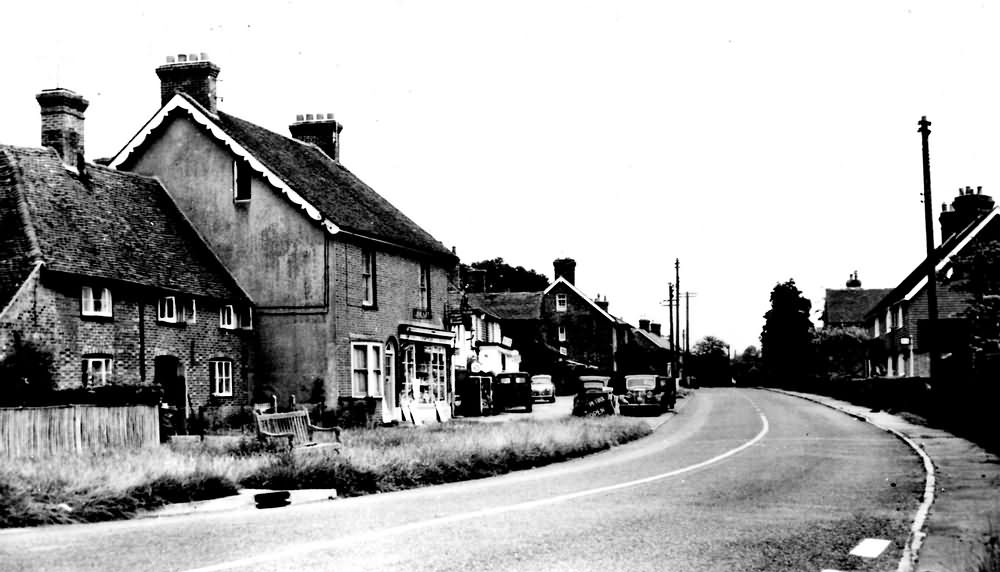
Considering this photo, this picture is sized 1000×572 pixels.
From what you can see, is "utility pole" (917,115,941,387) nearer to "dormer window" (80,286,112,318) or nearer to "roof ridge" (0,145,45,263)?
"dormer window" (80,286,112,318)

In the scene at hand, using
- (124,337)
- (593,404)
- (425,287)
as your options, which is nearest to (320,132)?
(425,287)

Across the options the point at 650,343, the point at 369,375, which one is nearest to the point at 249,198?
the point at 369,375

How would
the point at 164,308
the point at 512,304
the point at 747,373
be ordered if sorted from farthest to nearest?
1. the point at 747,373
2. the point at 512,304
3. the point at 164,308

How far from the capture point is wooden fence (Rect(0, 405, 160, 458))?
633 inches

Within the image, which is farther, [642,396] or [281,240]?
[642,396]

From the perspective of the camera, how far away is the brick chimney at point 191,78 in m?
33.1

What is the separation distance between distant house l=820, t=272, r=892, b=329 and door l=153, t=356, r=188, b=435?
71.6 meters

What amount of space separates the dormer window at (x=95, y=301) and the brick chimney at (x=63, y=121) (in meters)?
5.06

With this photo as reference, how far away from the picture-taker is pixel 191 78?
1310 inches

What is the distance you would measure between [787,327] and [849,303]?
13006 millimetres

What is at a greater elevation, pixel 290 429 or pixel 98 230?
pixel 98 230

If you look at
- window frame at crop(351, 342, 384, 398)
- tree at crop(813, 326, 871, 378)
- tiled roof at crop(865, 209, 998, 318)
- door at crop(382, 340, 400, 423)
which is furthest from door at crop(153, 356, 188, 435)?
tree at crop(813, 326, 871, 378)

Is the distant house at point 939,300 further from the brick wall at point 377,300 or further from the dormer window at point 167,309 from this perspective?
the dormer window at point 167,309

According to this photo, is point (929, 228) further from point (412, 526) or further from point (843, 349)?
point (843, 349)
